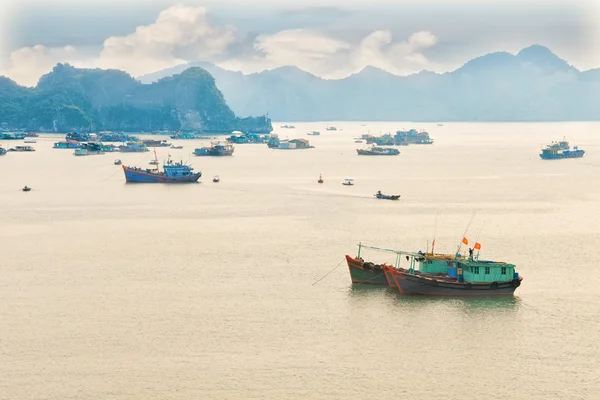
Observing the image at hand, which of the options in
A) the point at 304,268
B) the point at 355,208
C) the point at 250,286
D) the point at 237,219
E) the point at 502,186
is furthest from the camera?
the point at 502,186

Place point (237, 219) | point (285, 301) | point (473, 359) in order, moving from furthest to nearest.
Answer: point (237, 219) < point (285, 301) < point (473, 359)

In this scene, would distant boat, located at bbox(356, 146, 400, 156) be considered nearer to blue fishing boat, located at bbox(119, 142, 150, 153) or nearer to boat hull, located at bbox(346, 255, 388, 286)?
blue fishing boat, located at bbox(119, 142, 150, 153)

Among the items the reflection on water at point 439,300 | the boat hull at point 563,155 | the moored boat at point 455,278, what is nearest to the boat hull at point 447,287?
the moored boat at point 455,278

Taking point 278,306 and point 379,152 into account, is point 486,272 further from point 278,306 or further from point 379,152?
point 379,152

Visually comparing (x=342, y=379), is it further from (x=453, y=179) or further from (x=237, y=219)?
(x=453, y=179)

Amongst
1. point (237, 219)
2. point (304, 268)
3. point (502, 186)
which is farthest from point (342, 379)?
point (502, 186)

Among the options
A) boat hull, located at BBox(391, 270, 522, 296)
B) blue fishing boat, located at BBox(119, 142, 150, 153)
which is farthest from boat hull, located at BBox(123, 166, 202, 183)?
blue fishing boat, located at BBox(119, 142, 150, 153)
